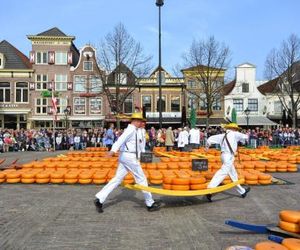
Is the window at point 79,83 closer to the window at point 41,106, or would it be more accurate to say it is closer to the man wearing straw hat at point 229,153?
the window at point 41,106

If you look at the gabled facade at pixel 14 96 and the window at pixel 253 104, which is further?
the window at pixel 253 104

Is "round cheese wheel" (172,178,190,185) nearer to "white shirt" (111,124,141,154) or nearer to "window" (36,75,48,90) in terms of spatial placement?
"white shirt" (111,124,141,154)

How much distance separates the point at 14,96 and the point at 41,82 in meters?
3.68

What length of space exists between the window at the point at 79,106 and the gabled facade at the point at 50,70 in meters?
0.71

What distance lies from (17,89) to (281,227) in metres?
48.3

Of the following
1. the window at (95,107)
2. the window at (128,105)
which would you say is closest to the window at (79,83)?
the window at (95,107)

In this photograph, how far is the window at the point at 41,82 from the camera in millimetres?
50312

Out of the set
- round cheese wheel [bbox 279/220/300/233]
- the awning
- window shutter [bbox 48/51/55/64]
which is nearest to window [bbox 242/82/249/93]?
the awning

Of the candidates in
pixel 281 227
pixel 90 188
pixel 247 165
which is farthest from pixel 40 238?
pixel 247 165

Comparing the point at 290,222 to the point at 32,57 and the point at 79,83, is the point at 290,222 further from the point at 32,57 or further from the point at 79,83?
the point at 32,57

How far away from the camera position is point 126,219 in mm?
7484

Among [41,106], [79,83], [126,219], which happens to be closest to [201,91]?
[79,83]

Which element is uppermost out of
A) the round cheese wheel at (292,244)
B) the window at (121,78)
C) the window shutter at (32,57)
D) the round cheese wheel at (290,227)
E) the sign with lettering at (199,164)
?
the window shutter at (32,57)

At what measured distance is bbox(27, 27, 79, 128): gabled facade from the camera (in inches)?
1970
